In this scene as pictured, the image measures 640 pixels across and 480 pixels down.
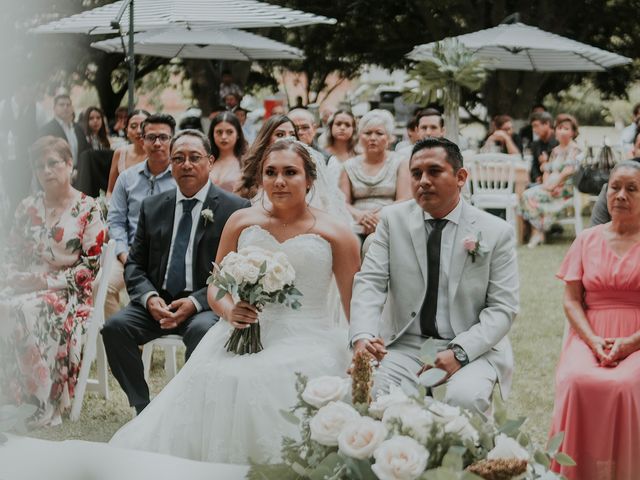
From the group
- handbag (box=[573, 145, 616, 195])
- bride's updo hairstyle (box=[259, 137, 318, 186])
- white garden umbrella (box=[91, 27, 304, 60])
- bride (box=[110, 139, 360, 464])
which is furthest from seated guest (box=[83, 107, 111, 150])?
bride's updo hairstyle (box=[259, 137, 318, 186])

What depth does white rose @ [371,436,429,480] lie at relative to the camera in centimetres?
205

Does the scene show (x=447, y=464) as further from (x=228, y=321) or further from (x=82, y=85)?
(x=82, y=85)

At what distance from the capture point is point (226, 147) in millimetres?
7086

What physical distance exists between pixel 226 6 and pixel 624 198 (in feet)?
22.9

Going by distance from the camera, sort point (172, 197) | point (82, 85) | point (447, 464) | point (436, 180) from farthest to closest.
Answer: point (82, 85)
point (172, 197)
point (436, 180)
point (447, 464)

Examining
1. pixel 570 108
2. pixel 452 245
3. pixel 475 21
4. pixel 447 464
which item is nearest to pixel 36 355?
pixel 452 245

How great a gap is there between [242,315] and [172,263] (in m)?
1.37

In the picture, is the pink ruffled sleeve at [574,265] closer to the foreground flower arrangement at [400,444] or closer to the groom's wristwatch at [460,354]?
the groom's wristwatch at [460,354]

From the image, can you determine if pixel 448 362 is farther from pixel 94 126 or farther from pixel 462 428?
pixel 94 126

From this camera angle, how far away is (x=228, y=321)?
433 cm

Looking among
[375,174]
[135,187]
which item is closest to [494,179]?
[375,174]

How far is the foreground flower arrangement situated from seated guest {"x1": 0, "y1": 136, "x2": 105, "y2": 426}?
348 cm

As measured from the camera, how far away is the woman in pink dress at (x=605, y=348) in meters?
3.83

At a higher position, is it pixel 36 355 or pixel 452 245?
pixel 452 245
